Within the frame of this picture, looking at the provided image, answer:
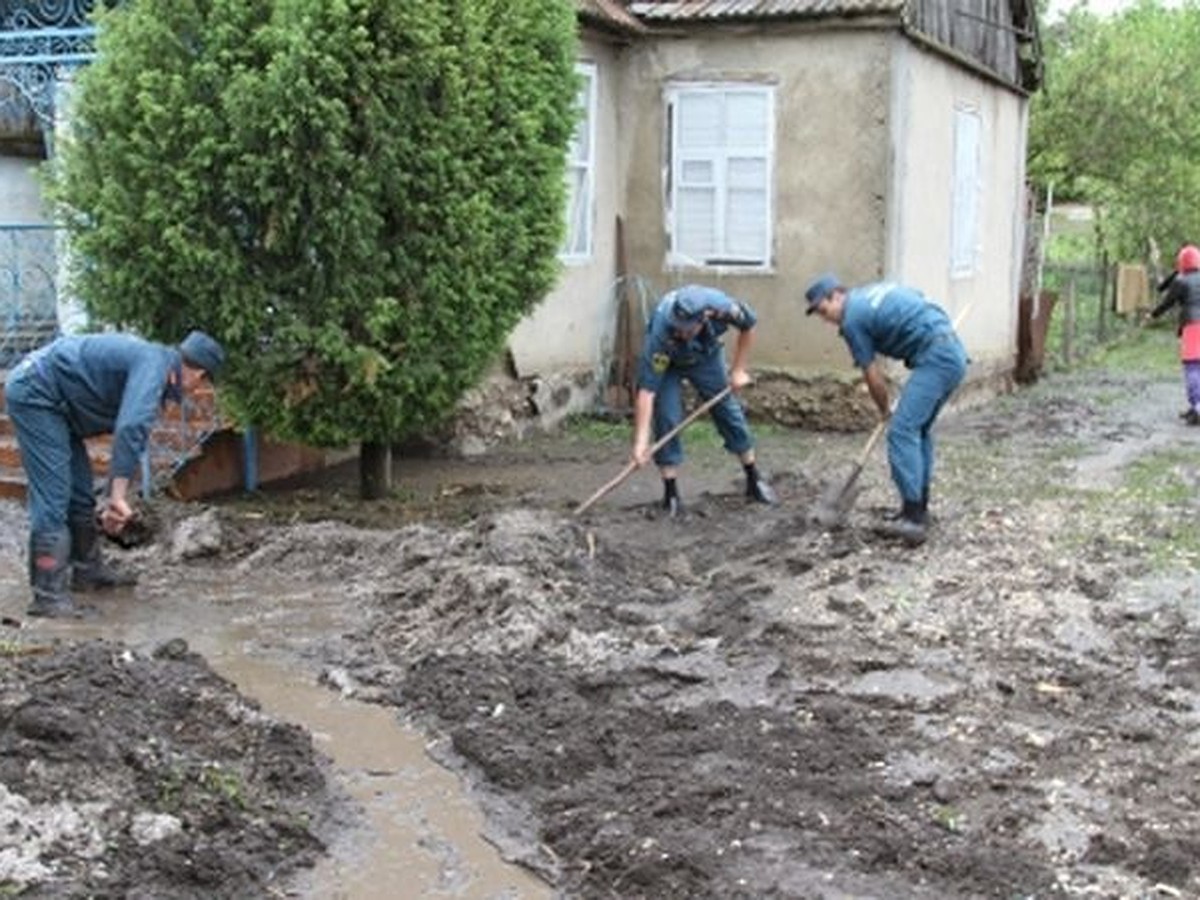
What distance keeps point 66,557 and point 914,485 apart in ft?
15.4

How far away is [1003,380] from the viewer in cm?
1891

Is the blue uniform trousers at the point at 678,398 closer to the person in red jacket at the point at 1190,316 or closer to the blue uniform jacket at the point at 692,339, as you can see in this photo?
the blue uniform jacket at the point at 692,339

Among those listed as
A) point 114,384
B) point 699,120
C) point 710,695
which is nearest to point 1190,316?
point 699,120

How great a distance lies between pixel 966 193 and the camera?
1689cm

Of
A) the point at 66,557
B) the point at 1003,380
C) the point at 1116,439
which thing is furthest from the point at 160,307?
the point at 1003,380

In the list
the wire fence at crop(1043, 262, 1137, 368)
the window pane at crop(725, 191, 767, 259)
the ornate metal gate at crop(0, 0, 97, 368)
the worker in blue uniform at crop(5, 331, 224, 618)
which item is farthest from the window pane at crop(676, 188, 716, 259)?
the wire fence at crop(1043, 262, 1137, 368)

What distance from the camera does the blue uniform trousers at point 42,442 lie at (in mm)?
8055

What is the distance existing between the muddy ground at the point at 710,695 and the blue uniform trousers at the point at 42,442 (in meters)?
0.57

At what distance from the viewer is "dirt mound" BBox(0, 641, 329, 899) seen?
4.79 meters

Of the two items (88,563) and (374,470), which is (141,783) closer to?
(88,563)

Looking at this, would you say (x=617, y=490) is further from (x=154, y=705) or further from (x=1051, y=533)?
(x=154, y=705)

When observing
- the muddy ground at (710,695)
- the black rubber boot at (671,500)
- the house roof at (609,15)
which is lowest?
the muddy ground at (710,695)

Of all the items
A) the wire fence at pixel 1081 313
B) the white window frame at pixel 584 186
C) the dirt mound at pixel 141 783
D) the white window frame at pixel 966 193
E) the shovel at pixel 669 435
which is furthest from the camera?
the wire fence at pixel 1081 313

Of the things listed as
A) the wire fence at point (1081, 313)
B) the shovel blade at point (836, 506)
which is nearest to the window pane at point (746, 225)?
the shovel blade at point (836, 506)
